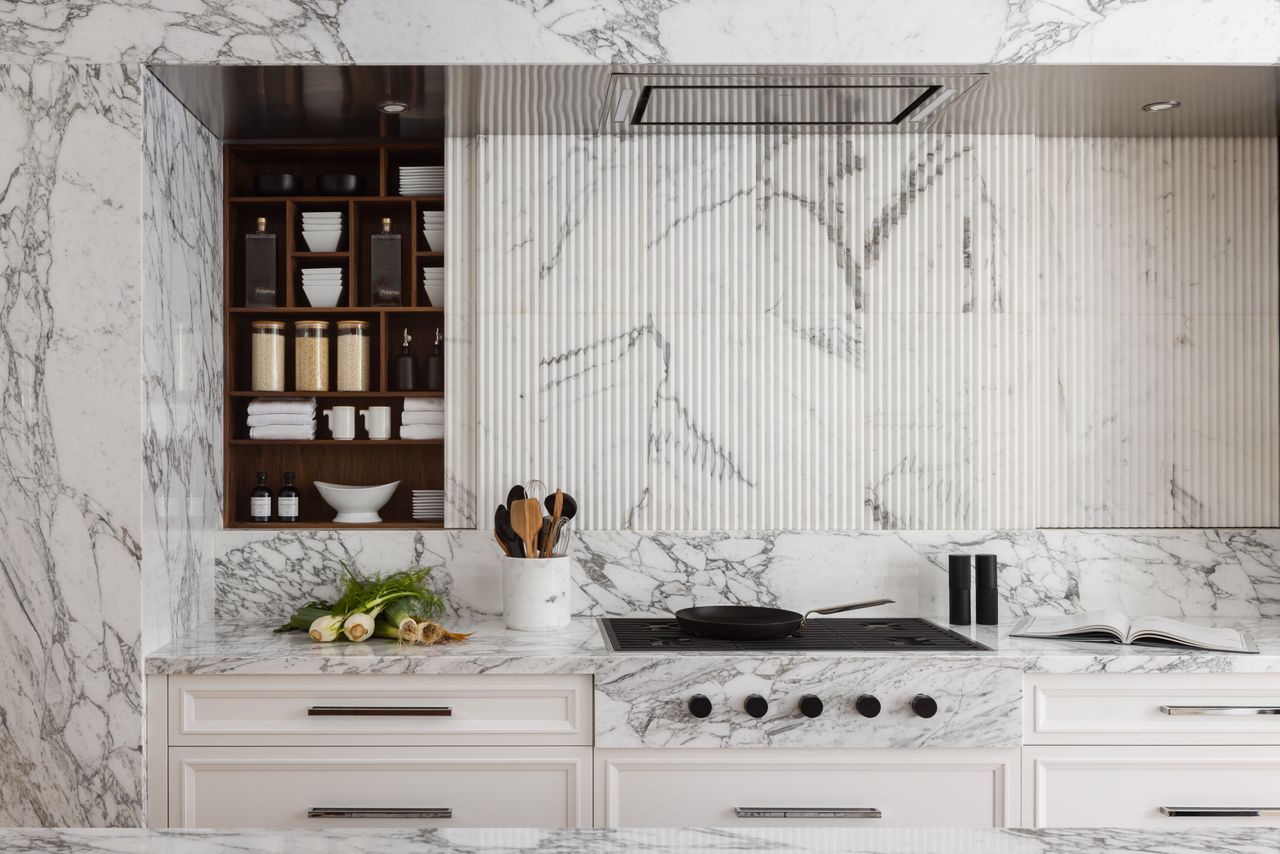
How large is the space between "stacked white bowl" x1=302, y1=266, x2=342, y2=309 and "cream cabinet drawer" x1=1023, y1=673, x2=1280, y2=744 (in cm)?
209

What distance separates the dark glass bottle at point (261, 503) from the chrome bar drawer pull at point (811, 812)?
1.54 meters

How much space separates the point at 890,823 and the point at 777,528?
843mm

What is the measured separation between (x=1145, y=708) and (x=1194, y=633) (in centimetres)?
24

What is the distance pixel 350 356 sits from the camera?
2.91 m

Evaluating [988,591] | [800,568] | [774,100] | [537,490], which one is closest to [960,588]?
[988,591]

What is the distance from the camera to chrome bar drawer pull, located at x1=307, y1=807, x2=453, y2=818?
2262 mm

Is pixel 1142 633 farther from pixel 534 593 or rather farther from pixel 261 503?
pixel 261 503

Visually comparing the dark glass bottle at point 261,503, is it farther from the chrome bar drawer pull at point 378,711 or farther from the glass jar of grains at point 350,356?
the chrome bar drawer pull at point 378,711

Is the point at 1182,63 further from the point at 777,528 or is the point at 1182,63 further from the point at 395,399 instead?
the point at 395,399

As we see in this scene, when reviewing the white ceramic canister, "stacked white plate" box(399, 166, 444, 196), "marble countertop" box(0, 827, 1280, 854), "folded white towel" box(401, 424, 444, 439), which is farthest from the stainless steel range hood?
"marble countertop" box(0, 827, 1280, 854)

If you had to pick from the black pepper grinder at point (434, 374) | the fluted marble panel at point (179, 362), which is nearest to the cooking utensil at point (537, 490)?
the black pepper grinder at point (434, 374)

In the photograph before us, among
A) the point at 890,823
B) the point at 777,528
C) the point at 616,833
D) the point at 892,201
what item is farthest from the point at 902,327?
the point at 616,833

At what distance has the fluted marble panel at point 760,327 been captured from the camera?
9.36 feet

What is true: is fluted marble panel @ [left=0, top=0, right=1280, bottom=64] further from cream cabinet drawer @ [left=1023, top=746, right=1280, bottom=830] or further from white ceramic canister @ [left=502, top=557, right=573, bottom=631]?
cream cabinet drawer @ [left=1023, top=746, right=1280, bottom=830]
